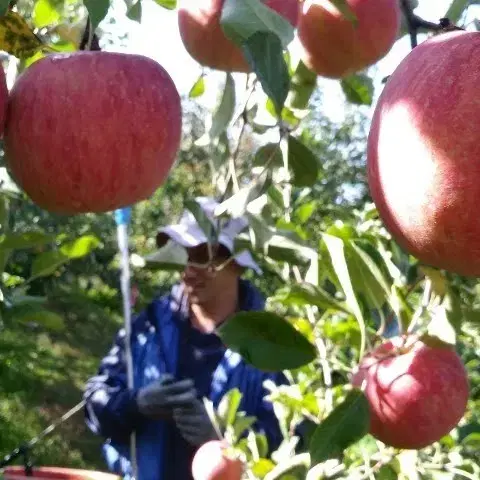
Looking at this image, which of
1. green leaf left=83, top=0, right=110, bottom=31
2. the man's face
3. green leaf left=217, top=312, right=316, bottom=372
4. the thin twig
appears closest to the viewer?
green leaf left=83, top=0, right=110, bottom=31

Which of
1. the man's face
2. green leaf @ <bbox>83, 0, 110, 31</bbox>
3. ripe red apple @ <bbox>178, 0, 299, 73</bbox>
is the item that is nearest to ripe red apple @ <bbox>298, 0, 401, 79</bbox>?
ripe red apple @ <bbox>178, 0, 299, 73</bbox>

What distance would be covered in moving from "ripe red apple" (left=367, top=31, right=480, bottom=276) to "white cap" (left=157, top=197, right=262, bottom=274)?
2.32 ft

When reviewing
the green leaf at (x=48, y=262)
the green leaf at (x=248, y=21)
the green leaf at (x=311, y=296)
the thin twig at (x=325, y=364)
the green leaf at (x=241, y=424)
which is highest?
the green leaf at (x=248, y=21)

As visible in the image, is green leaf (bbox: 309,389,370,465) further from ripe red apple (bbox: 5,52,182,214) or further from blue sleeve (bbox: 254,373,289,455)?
blue sleeve (bbox: 254,373,289,455)

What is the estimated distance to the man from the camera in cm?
202

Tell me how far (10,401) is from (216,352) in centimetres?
360

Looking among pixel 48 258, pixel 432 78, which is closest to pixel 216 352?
pixel 48 258

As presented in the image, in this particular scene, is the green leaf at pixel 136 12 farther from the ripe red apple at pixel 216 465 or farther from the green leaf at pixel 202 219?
the ripe red apple at pixel 216 465

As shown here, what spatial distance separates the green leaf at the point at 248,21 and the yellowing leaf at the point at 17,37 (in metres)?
0.27

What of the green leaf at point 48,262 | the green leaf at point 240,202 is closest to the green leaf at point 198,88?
the green leaf at point 240,202

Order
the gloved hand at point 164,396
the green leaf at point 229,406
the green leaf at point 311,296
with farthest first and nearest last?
1. the gloved hand at point 164,396
2. the green leaf at point 229,406
3. the green leaf at point 311,296

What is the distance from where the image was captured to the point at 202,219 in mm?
1312

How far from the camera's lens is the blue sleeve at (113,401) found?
2.15m

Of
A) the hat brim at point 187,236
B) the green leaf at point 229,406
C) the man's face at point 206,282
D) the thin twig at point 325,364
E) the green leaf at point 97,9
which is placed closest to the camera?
the green leaf at point 97,9
